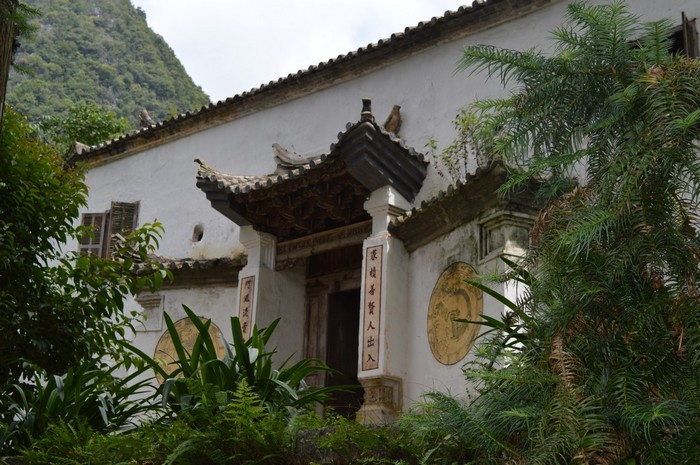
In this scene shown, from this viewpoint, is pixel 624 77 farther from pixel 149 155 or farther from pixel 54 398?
pixel 149 155

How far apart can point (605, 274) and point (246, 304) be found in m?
8.82

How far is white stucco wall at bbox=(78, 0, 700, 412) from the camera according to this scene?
425 inches

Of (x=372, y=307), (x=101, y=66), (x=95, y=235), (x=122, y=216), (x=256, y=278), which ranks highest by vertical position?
(x=101, y=66)

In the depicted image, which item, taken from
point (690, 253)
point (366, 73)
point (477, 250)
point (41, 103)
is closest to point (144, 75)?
point (41, 103)

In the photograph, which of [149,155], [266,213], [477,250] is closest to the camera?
[477,250]

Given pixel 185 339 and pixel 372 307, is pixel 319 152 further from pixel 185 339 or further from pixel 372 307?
pixel 372 307

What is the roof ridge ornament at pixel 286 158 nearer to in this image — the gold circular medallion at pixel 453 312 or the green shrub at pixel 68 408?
the gold circular medallion at pixel 453 312

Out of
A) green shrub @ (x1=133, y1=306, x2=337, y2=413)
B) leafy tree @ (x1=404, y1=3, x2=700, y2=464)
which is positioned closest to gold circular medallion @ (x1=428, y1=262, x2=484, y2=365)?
green shrub @ (x1=133, y1=306, x2=337, y2=413)

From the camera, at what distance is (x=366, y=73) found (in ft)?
49.4

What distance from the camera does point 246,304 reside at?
42.1 ft

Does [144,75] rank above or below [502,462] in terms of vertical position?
above

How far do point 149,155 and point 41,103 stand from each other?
55.0ft

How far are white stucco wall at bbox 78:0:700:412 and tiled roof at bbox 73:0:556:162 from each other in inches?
4.7

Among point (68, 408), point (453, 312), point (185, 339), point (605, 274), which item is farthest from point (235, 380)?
point (185, 339)
